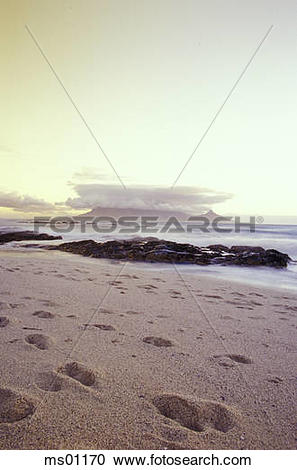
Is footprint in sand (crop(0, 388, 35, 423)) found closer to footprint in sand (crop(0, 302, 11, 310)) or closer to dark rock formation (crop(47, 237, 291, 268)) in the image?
footprint in sand (crop(0, 302, 11, 310))

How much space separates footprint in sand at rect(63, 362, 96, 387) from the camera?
2092mm

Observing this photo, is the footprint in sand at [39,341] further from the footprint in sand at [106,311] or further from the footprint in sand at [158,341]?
the footprint in sand at [106,311]

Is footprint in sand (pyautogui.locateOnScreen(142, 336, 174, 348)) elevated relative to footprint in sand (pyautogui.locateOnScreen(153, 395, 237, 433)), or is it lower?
elevated

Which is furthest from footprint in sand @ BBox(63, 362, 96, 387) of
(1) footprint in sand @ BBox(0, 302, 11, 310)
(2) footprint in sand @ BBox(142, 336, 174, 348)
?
(1) footprint in sand @ BBox(0, 302, 11, 310)

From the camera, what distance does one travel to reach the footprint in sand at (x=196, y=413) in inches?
67.6

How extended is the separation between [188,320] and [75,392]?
184 cm

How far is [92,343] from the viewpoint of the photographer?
2.72 metres

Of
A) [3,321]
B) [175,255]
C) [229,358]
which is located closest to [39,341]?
[3,321]

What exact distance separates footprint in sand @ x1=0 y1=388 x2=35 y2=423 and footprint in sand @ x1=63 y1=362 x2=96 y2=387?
0.39 meters

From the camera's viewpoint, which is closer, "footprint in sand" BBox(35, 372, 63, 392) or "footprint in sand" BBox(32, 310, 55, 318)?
"footprint in sand" BBox(35, 372, 63, 392)

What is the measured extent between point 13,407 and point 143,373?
2.90ft

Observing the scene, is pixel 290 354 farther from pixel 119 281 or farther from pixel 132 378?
pixel 119 281

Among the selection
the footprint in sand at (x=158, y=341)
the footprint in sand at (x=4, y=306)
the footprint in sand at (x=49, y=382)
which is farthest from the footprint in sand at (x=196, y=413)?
the footprint in sand at (x=4, y=306)
